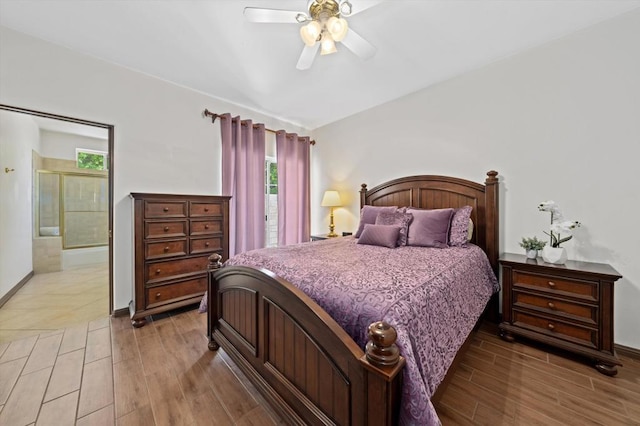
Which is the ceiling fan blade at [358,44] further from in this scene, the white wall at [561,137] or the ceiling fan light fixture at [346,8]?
the white wall at [561,137]

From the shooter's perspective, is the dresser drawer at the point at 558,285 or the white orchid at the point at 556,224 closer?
the dresser drawer at the point at 558,285

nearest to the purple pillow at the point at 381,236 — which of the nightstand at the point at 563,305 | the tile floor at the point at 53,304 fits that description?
the nightstand at the point at 563,305

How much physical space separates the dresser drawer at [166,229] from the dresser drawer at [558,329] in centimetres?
324

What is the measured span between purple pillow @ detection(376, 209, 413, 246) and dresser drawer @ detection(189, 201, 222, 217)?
1.85 meters

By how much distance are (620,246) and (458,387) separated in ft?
Result: 5.74

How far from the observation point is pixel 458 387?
62.9 inches

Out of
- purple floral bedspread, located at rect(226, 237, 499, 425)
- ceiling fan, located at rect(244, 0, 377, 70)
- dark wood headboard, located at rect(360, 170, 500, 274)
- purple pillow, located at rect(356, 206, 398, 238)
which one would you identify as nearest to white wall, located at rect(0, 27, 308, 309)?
purple floral bedspread, located at rect(226, 237, 499, 425)

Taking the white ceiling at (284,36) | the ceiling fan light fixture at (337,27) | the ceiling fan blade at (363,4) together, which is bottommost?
the ceiling fan light fixture at (337,27)

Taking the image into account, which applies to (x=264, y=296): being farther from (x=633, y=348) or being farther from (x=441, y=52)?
(x=633, y=348)

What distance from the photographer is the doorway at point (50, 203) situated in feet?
8.63

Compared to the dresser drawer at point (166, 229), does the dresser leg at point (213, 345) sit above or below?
below

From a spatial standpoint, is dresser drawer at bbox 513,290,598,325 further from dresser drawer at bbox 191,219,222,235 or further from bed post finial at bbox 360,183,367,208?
dresser drawer at bbox 191,219,222,235

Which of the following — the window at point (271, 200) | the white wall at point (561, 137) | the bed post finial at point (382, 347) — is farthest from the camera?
the window at point (271, 200)

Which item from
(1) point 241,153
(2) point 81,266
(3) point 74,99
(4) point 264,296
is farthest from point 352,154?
(2) point 81,266
